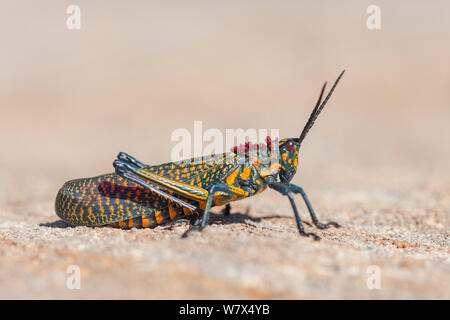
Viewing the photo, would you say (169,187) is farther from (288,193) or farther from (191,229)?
(288,193)

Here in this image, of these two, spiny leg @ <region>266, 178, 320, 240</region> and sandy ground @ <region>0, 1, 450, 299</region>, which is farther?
spiny leg @ <region>266, 178, 320, 240</region>

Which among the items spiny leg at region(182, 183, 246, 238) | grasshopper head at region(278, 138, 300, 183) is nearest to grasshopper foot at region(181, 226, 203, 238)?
spiny leg at region(182, 183, 246, 238)

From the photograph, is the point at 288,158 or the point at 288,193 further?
the point at 288,158

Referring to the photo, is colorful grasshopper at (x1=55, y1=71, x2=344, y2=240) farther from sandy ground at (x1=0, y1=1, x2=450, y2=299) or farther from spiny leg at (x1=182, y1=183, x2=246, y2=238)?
sandy ground at (x1=0, y1=1, x2=450, y2=299)

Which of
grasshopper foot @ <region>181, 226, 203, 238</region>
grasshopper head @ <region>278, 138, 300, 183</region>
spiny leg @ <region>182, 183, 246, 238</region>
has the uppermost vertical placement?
grasshopper head @ <region>278, 138, 300, 183</region>

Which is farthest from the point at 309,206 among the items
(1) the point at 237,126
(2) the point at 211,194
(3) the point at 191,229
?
(1) the point at 237,126

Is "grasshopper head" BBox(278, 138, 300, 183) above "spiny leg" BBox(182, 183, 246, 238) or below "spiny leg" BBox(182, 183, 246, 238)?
above
